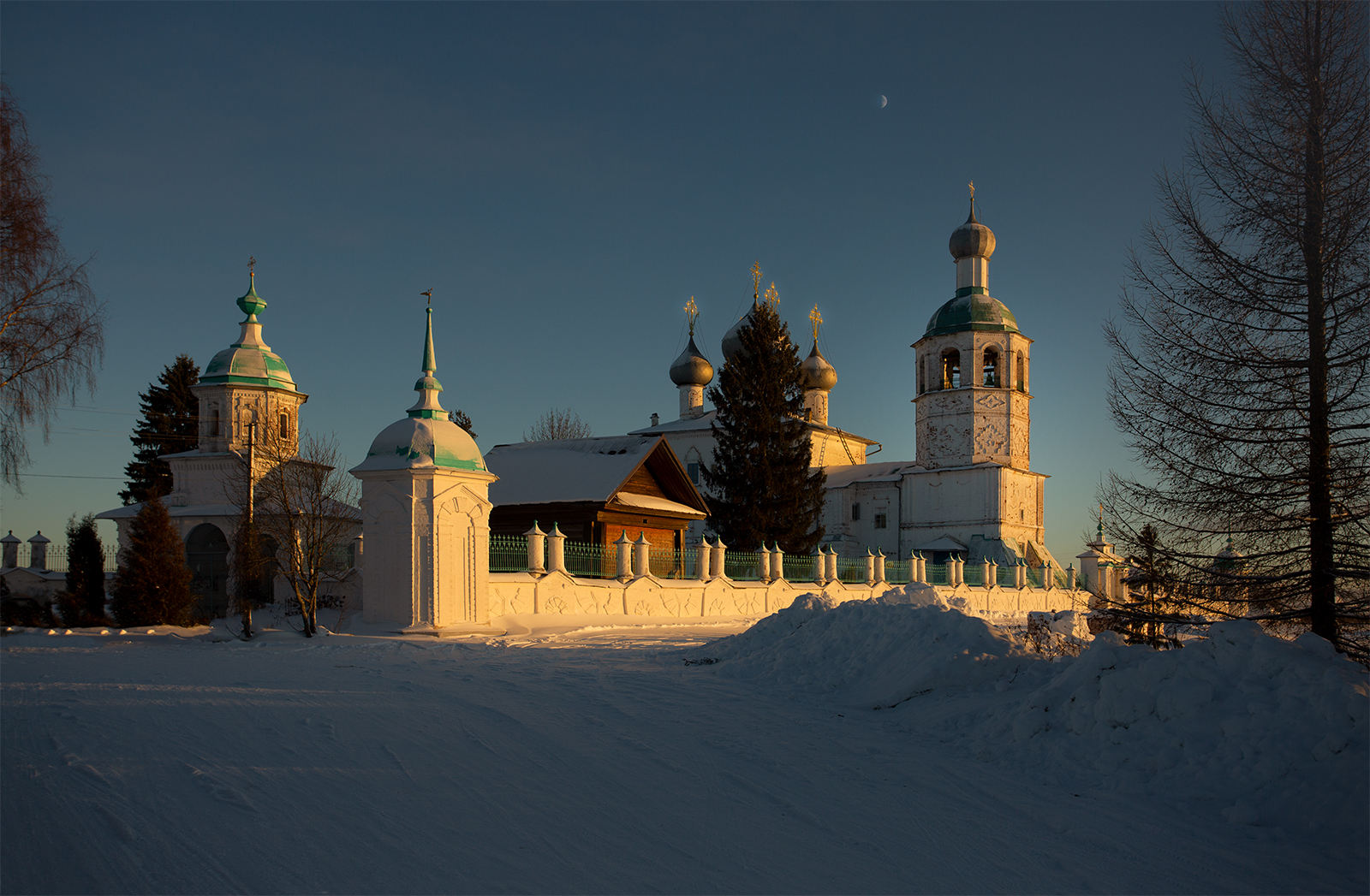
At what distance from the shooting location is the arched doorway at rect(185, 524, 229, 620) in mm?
26438

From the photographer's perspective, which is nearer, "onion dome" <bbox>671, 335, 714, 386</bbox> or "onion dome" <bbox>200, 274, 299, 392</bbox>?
"onion dome" <bbox>200, 274, 299, 392</bbox>

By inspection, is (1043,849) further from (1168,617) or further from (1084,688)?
(1168,617)

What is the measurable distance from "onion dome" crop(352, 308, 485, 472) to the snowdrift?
8.73 m

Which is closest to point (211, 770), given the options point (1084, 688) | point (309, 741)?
point (309, 741)

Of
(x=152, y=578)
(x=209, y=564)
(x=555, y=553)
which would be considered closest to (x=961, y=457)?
(x=555, y=553)

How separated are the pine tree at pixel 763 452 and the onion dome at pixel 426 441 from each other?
17.4 m

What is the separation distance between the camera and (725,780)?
6.22 metres

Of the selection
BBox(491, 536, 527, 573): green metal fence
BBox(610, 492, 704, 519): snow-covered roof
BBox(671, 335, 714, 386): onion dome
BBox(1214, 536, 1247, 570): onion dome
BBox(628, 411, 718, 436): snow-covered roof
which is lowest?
BBox(491, 536, 527, 573): green metal fence

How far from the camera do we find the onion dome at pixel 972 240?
4438cm

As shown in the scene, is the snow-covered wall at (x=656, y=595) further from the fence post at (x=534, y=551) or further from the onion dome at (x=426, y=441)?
the onion dome at (x=426, y=441)

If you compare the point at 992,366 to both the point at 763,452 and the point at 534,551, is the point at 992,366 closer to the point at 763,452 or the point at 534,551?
the point at 763,452

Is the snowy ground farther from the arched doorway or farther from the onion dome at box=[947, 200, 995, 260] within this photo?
the onion dome at box=[947, 200, 995, 260]

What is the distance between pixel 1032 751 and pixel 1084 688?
724 millimetres

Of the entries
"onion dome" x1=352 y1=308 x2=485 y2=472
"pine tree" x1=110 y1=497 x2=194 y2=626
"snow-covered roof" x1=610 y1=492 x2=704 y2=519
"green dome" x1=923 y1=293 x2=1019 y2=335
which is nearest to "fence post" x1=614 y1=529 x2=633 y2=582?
"snow-covered roof" x1=610 y1=492 x2=704 y2=519
